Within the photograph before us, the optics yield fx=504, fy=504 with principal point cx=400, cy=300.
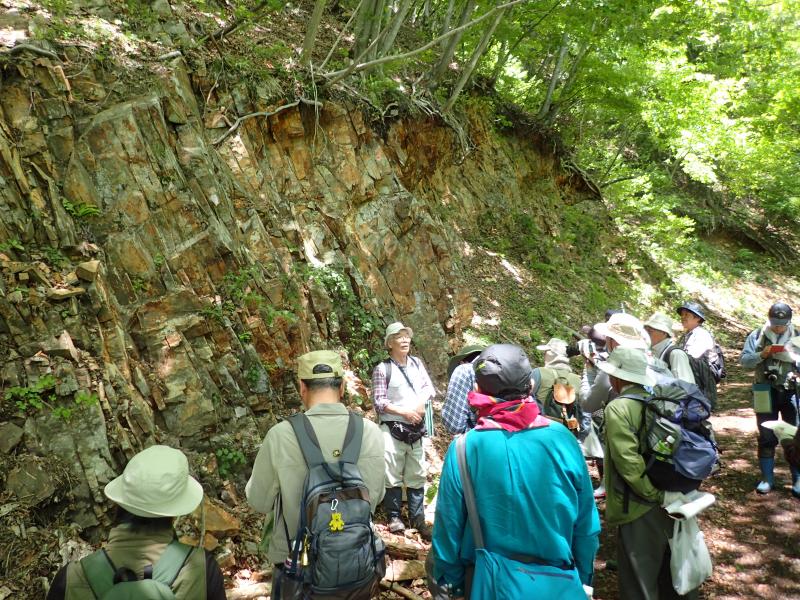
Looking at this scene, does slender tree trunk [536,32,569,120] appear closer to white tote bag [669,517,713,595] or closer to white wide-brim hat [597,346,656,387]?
white wide-brim hat [597,346,656,387]

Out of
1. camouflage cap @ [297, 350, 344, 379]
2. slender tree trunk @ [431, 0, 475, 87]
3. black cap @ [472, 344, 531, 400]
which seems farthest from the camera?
slender tree trunk @ [431, 0, 475, 87]

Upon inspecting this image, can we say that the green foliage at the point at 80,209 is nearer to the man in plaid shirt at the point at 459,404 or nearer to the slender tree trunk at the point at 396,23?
the man in plaid shirt at the point at 459,404

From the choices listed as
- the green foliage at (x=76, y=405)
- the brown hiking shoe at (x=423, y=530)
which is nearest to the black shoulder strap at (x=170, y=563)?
the green foliage at (x=76, y=405)

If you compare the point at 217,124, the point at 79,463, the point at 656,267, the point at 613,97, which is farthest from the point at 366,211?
the point at 656,267

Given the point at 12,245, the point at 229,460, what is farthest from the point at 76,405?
the point at 12,245

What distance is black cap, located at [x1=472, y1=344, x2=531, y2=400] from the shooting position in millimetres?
2598

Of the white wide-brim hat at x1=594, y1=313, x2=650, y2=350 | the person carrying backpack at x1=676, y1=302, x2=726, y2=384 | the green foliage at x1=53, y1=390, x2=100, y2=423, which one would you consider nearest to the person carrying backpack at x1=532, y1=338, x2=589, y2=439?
the white wide-brim hat at x1=594, y1=313, x2=650, y2=350

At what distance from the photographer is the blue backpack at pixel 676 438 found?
132 inches

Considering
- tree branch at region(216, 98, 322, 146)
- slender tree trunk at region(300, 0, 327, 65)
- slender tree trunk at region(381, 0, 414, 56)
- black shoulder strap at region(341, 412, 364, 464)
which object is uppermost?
slender tree trunk at region(381, 0, 414, 56)

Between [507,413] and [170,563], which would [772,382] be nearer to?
[507,413]

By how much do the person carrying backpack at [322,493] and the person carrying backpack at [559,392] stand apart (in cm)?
287

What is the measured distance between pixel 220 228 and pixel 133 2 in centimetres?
418

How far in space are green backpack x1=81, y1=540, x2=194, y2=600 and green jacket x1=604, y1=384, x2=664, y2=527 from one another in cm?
285

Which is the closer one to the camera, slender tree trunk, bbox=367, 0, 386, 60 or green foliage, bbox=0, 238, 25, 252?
green foliage, bbox=0, 238, 25, 252
